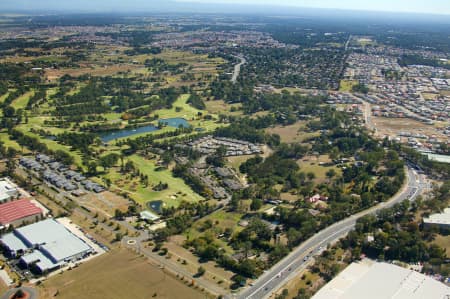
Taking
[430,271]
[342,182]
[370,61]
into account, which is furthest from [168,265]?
[370,61]

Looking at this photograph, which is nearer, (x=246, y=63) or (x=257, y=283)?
(x=257, y=283)

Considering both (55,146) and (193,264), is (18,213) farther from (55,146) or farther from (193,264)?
(55,146)

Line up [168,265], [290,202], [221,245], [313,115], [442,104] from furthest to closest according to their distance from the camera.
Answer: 1. [442,104]
2. [313,115]
3. [290,202]
4. [221,245]
5. [168,265]

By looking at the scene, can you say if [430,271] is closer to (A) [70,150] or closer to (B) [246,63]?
(A) [70,150]

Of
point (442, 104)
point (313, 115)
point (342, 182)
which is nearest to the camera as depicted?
point (342, 182)

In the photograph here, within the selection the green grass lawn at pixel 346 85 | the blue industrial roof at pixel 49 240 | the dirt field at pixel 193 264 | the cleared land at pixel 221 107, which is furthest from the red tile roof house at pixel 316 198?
the green grass lawn at pixel 346 85

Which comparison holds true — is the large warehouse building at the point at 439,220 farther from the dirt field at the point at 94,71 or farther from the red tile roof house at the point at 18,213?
Answer: the dirt field at the point at 94,71
